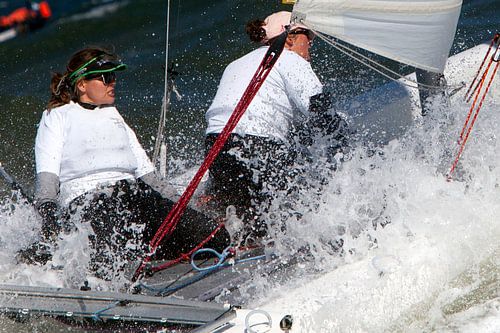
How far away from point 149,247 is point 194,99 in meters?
Answer: 3.18

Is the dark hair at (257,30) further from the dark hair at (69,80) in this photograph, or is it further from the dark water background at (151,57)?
the dark water background at (151,57)

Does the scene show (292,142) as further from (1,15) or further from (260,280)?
(1,15)

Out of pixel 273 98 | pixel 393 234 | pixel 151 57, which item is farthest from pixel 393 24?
pixel 151 57

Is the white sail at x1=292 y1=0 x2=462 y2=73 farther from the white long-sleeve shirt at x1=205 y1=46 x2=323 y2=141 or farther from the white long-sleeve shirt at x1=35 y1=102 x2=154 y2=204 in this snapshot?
the white long-sleeve shirt at x1=35 y1=102 x2=154 y2=204

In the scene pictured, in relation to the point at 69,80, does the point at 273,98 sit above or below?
below

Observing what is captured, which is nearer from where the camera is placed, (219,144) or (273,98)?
(219,144)

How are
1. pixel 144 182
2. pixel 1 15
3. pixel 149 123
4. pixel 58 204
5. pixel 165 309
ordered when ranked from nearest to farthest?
pixel 165 309, pixel 58 204, pixel 144 182, pixel 149 123, pixel 1 15

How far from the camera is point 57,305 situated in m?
2.90

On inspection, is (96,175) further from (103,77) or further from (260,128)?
(260,128)

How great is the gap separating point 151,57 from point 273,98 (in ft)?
13.7

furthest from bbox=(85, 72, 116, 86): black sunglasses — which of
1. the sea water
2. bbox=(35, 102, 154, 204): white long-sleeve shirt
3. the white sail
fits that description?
the white sail

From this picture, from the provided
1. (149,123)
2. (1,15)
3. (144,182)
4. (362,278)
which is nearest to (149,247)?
(144,182)

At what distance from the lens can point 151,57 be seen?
25.2 ft

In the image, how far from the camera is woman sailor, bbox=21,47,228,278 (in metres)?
3.24
